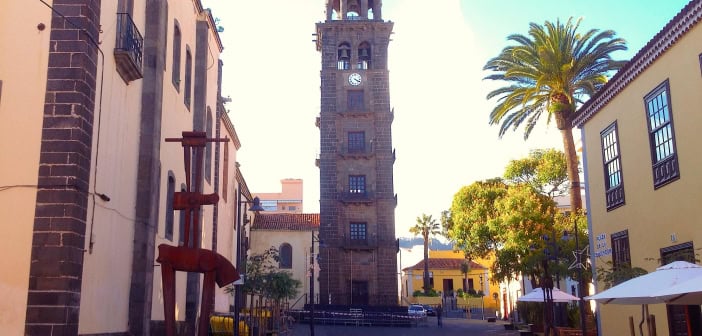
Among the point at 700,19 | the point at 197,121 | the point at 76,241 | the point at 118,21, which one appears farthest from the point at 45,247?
the point at 700,19

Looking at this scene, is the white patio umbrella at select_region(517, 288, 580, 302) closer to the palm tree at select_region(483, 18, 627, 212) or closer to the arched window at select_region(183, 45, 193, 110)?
the palm tree at select_region(483, 18, 627, 212)

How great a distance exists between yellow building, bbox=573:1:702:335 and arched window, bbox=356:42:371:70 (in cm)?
3209

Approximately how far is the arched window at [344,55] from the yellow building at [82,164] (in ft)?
115

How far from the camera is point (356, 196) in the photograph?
5012 cm

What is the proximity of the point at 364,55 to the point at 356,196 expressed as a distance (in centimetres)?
1098

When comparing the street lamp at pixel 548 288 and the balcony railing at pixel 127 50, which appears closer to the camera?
the balcony railing at pixel 127 50

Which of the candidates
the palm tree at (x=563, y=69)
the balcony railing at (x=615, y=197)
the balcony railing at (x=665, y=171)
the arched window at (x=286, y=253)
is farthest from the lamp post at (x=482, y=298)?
the balcony railing at (x=665, y=171)

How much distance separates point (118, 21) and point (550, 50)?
1927 cm

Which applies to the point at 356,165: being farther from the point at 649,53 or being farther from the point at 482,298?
the point at 649,53

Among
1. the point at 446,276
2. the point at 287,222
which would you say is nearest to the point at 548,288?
the point at 287,222

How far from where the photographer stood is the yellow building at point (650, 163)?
14.8m

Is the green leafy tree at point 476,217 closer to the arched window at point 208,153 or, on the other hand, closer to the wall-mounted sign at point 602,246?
the wall-mounted sign at point 602,246

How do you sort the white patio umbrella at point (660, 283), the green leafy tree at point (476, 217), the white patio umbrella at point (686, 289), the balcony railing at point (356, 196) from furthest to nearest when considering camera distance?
the balcony railing at point (356, 196), the green leafy tree at point (476, 217), the white patio umbrella at point (660, 283), the white patio umbrella at point (686, 289)

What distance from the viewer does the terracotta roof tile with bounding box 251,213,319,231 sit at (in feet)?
190
